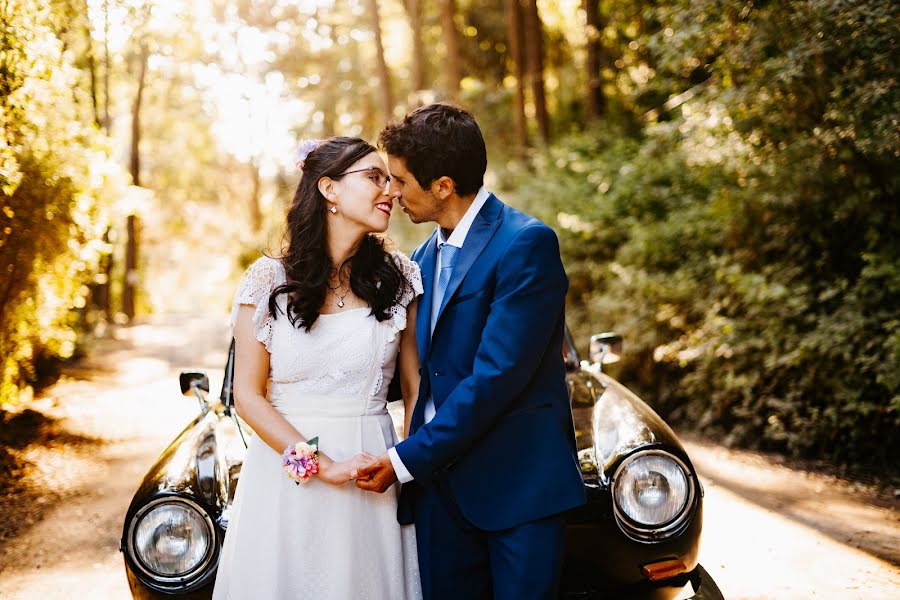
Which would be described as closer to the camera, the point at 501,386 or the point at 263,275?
the point at 501,386

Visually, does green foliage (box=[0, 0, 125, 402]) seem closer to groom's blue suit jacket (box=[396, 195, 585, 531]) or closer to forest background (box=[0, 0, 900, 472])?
forest background (box=[0, 0, 900, 472])

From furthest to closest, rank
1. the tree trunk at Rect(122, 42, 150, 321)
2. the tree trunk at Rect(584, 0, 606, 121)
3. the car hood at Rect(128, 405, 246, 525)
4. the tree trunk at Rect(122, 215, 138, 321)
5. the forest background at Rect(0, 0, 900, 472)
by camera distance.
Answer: the tree trunk at Rect(122, 215, 138, 321)
the tree trunk at Rect(122, 42, 150, 321)
the tree trunk at Rect(584, 0, 606, 121)
the forest background at Rect(0, 0, 900, 472)
the car hood at Rect(128, 405, 246, 525)

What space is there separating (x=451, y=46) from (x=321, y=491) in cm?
1449

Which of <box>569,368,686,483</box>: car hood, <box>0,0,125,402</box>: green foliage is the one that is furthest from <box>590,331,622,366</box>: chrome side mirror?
<box>0,0,125,402</box>: green foliage

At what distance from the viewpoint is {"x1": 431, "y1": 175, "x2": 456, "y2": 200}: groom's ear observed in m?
2.34

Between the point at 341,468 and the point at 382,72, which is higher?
the point at 382,72

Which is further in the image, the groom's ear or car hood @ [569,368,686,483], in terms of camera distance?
car hood @ [569,368,686,483]

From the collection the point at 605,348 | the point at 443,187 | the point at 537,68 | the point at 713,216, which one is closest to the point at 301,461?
the point at 443,187

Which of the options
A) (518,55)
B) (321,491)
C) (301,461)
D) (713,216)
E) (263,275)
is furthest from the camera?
(518,55)

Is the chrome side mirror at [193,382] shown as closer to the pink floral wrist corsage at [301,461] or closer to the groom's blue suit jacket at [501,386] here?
the pink floral wrist corsage at [301,461]

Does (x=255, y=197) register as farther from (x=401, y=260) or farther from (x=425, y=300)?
(x=425, y=300)

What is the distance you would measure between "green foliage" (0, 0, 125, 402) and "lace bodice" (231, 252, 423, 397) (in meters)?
3.15

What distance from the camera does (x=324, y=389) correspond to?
2.40m

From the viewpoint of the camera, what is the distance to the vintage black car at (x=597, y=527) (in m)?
2.50
